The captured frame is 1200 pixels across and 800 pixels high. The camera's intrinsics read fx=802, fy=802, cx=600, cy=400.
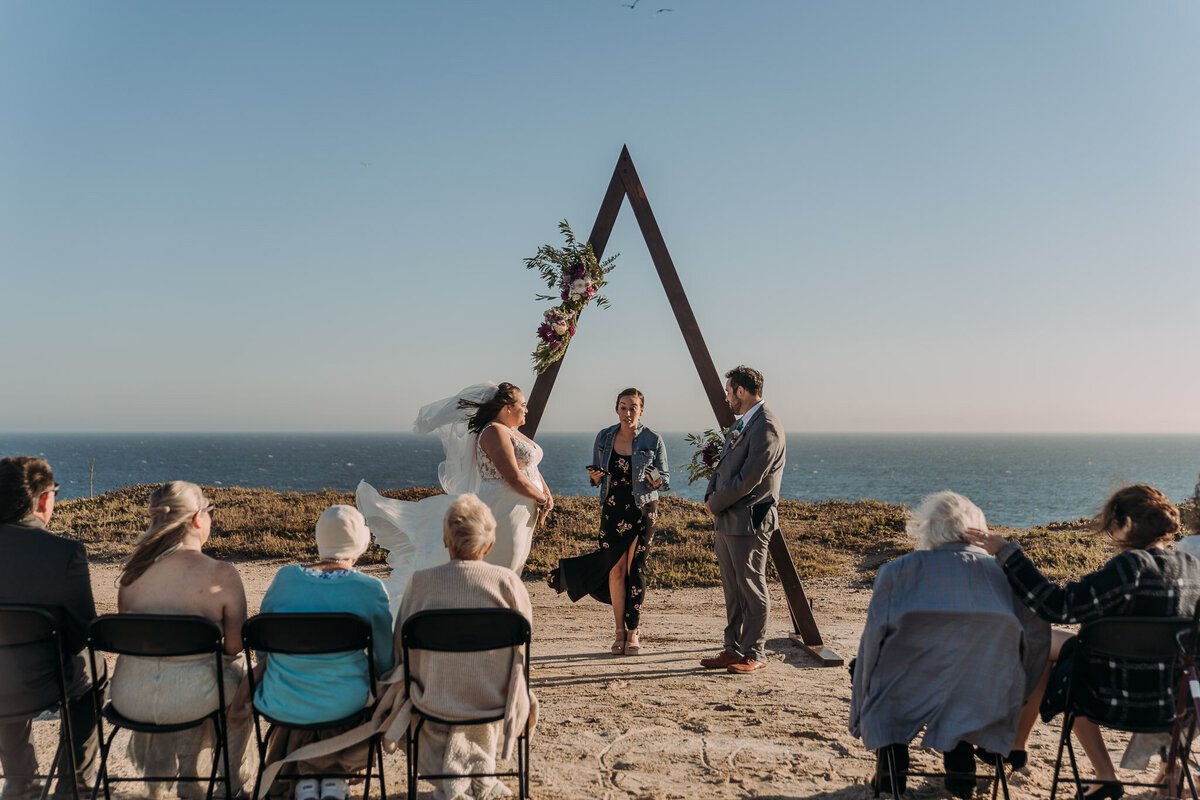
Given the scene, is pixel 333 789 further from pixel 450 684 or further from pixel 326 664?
pixel 450 684

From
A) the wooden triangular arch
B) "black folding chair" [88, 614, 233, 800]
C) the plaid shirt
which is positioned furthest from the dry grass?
"black folding chair" [88, 614, 233, 800]

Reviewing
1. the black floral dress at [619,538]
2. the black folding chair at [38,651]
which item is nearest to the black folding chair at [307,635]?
the black folding chair at [38,651]

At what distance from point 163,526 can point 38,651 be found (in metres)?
0.67

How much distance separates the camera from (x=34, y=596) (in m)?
3.30

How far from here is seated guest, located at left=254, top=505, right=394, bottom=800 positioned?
3.28 metres

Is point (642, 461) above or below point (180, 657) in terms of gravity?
above

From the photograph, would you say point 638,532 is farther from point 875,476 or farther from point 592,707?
point 875,476

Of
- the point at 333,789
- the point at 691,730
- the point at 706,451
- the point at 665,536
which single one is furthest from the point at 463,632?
the point at 665,536

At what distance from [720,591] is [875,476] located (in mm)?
68717

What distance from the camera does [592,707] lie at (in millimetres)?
4902

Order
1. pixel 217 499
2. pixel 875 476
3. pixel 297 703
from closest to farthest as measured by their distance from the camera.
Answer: pixel 297 703 < pixel 217 499 < pixel 875 476

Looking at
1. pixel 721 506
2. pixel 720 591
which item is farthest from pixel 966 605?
pixel 720 591

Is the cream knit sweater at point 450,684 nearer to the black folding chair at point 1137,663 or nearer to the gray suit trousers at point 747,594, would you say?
the black folding chair at point 1137,663

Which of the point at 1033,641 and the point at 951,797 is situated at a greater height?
the point at 1033,641
